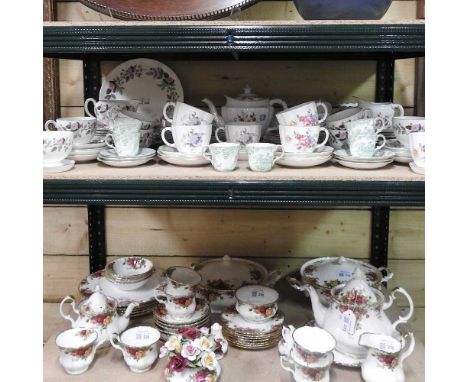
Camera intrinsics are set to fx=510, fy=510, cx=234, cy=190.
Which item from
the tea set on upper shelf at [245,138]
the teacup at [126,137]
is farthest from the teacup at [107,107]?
the teacup at [126,137]

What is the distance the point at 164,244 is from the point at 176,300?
0.34 metres

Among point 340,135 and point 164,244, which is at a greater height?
point 340,135

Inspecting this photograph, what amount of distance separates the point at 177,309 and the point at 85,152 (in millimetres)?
425

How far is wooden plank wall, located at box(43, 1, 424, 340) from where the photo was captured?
1.43 meters

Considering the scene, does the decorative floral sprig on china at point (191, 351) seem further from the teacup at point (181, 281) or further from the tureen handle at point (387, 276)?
the tureen handle at point (387, 276)

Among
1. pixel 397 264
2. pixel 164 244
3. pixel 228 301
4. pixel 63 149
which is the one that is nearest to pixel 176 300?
pixel 228 301

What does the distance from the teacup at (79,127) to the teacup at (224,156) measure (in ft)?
0.98

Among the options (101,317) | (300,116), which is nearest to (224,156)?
(300,116)

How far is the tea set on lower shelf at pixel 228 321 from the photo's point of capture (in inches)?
41.0

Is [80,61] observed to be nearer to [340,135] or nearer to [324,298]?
[340,135]

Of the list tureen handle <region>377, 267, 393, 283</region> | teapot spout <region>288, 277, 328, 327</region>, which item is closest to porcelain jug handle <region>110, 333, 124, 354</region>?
teapot spout <region>288, 277, 328, 327</region>

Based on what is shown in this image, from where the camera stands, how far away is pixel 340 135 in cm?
114

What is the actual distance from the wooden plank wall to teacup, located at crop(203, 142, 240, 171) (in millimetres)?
466

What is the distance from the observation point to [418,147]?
39.0 inches
